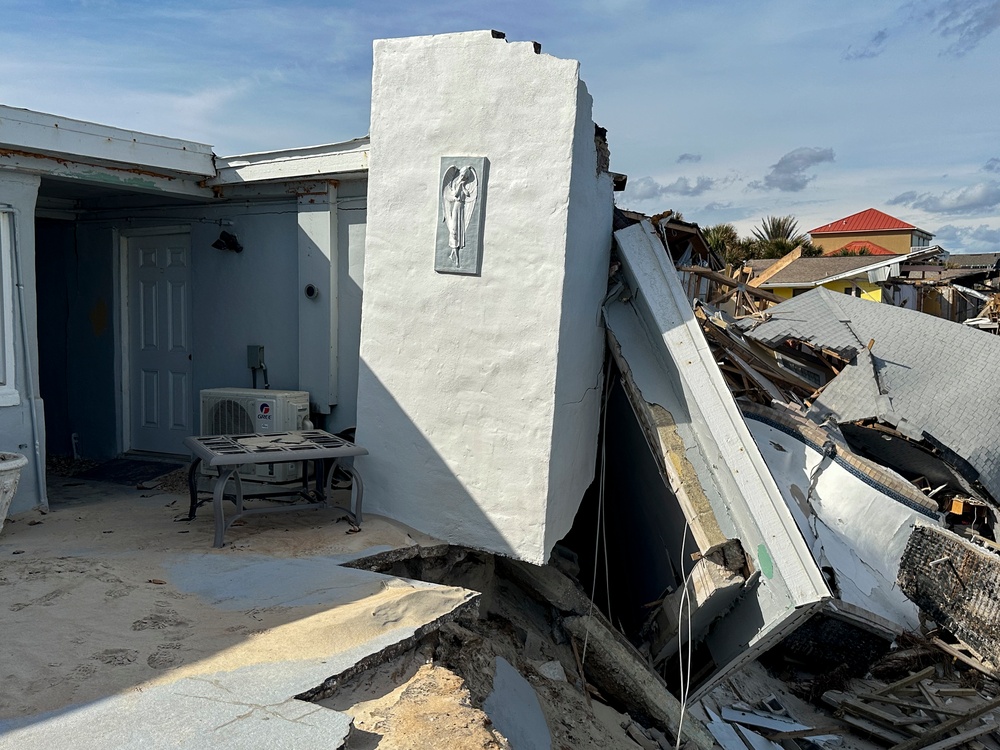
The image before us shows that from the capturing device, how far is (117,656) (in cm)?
363

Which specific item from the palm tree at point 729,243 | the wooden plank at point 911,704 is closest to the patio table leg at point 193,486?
the wooden plank at point 911,704

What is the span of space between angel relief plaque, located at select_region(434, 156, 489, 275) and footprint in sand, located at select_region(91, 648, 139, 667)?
328cm

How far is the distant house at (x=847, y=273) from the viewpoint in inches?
973

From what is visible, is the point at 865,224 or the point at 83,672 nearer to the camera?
the point at 83,672

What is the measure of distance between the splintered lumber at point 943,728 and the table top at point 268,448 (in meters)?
4.92

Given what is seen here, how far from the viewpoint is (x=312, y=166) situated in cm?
701

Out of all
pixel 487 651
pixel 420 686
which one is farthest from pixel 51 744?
pixel 487 651

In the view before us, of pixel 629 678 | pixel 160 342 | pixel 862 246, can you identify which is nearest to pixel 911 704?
pixel 629 678

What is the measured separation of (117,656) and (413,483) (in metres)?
2.68

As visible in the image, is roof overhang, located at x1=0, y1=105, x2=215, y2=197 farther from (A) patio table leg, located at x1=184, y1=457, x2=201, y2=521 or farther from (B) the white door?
(A) patio table leg, located at x1=184, y1=457, x2=201, y2=521

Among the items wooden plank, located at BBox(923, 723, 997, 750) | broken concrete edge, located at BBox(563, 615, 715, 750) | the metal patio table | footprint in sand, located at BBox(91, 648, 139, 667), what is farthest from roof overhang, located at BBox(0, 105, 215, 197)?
wooden plank, located at BBox(923, 723, 997, 750)

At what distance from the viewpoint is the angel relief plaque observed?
5.65m

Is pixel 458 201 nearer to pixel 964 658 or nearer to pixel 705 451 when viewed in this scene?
pixel 705 451

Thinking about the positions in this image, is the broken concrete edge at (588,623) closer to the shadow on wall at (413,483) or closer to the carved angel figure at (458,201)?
the shadow on wall at (413,483)
